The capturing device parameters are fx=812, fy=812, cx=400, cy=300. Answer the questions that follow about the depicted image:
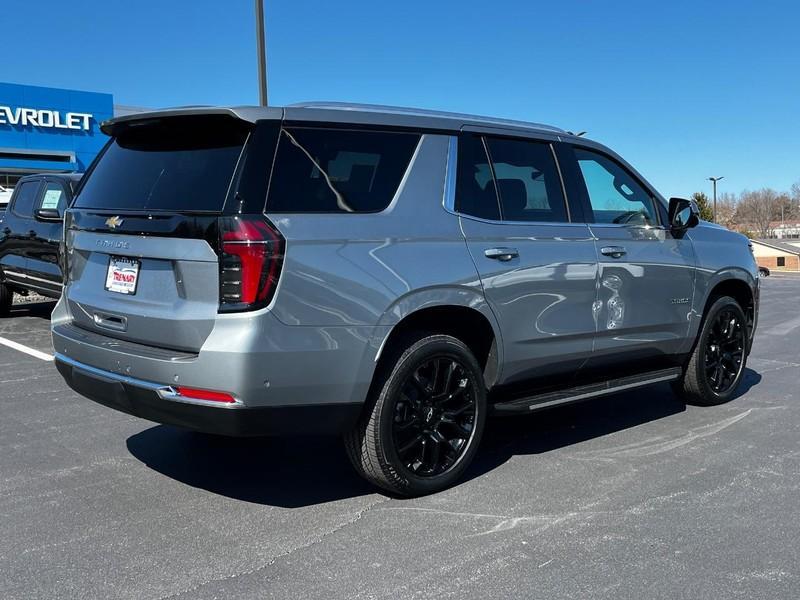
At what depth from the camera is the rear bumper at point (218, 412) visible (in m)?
3.56

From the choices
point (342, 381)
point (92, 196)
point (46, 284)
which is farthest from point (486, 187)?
point (46, 284)

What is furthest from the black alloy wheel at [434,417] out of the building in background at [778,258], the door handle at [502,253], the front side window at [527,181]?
the building in background at [778,258]

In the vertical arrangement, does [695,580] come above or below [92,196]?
below

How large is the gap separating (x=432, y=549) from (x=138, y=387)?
152 cm

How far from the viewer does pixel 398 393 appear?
397cm

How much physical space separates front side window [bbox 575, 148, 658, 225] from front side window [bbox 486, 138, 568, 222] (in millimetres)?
307

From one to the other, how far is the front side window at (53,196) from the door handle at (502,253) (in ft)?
24.0

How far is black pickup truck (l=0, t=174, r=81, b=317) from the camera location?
9.68 metres

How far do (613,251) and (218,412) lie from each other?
277 cm

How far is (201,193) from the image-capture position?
3738 mm

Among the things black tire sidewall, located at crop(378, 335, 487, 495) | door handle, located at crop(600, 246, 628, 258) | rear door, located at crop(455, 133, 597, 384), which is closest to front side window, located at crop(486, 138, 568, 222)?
rear door, located at crop(455, 133, 597, 384)

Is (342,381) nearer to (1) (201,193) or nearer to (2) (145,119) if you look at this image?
(1) (201,193)

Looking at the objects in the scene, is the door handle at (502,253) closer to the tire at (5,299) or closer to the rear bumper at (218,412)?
the rear bumper at (218,412)

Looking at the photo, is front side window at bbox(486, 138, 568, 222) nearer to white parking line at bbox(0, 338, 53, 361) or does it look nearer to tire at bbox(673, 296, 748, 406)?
tire at bbox(673, 296, 748, 406)
